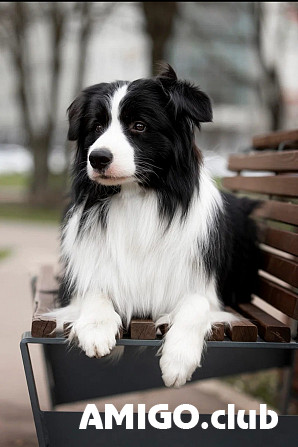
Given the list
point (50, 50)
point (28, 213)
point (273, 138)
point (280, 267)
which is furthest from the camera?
point (50, 50)

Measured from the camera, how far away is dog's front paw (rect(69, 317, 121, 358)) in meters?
2.39

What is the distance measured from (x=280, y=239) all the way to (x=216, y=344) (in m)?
0.82

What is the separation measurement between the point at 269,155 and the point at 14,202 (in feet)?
47.0

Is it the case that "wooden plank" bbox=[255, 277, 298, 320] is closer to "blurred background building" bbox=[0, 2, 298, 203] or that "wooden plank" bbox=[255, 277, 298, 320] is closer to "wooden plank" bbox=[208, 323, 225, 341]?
"wooden plank" bbox=[208, 323, 225, 341]

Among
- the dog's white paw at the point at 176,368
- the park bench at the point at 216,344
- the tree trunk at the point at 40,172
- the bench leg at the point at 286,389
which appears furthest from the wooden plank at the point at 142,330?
the tree trunk at the point at 40,172

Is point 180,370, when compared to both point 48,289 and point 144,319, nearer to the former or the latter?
point 144,319

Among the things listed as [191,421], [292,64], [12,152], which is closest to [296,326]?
[191,421]

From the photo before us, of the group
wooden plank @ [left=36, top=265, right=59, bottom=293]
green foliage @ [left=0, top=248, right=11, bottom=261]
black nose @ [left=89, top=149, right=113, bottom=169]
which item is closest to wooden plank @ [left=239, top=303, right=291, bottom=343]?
black nose @ [left=89, top=149, right=113, bottom=169]

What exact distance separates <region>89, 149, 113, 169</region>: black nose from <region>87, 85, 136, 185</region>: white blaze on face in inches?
0.5

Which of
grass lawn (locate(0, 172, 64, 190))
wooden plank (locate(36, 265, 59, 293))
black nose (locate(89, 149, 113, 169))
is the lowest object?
grass lawn (locate(0, 172, 64, 190))

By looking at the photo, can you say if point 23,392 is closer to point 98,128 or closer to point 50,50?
point 98,128

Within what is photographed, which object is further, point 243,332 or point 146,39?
point 146,39

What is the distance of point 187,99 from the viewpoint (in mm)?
2635

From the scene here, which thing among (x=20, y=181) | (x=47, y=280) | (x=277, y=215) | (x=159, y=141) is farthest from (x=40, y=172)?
(x=159, y=141)
